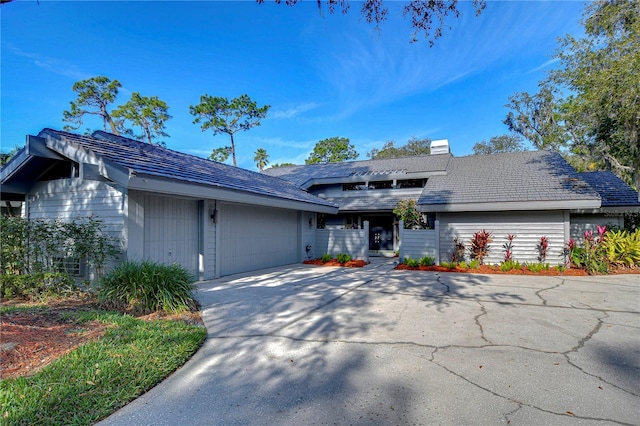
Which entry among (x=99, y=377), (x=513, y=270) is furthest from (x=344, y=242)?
(x=99, y=377)

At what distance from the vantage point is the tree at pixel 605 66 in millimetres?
8688

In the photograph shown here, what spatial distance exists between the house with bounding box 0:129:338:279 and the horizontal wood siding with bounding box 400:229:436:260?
16.1 feet

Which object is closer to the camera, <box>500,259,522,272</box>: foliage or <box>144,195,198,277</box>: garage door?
<box>144,195,198,277</box>: garage door

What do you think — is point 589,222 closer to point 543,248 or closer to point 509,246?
point 543,248

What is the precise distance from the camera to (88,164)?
21.7 ft

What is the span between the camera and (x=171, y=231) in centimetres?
795

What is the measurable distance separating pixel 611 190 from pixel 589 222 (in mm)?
1872

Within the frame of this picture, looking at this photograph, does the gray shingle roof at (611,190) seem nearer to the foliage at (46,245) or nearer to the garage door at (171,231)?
the garage door at (171,231)

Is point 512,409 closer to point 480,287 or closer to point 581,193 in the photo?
point 480,287

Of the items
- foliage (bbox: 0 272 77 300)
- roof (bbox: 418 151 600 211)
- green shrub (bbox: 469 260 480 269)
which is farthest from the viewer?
roof (bbox: 418 151 600 211)

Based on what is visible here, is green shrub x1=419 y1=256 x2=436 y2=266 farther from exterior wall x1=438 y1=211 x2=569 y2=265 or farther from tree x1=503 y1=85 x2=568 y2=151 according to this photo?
tree x1=503 y1=85 x2=568 y2=151

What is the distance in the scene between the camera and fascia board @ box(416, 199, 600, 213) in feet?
34.0

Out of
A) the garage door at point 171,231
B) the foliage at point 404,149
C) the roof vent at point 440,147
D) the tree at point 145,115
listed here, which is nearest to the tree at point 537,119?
the foliage at point 404,149

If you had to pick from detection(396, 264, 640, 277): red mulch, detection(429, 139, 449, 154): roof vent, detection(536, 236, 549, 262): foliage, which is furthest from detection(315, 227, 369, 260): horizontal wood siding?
detection(429, 139, 449, 154): roof vent
